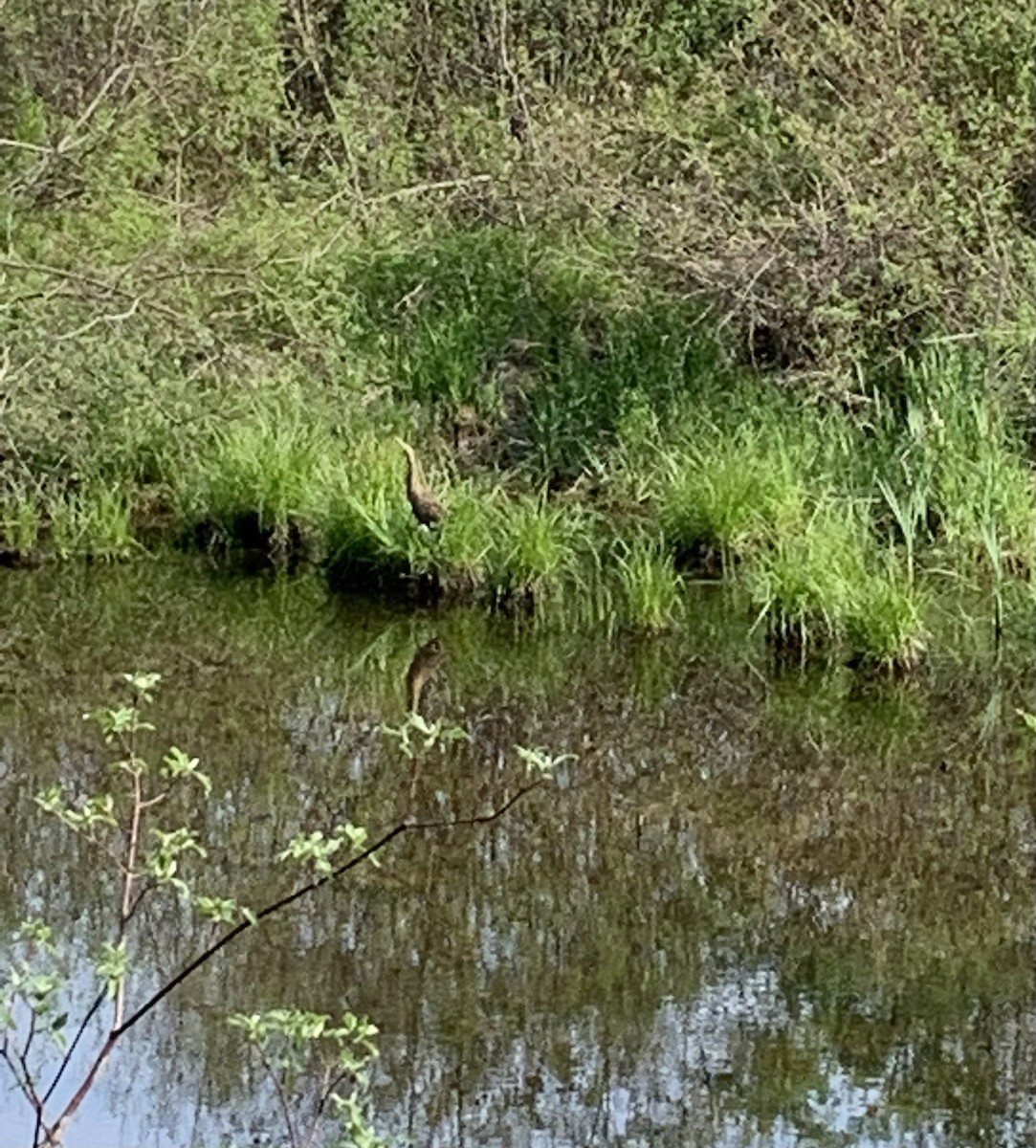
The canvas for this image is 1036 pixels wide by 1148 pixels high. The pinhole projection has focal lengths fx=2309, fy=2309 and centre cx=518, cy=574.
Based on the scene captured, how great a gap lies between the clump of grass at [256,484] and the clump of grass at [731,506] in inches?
56.8

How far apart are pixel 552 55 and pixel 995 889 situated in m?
8.08

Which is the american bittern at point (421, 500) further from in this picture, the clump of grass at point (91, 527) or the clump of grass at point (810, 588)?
the clump of grass at point (91, 527)

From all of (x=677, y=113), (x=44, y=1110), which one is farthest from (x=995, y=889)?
(x=677, y=113)

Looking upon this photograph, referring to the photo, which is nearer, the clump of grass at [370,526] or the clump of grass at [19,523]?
the clump of grass at [370,526]

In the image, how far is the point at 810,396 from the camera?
10.3 meters

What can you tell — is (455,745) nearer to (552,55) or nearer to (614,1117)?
(614,1117)

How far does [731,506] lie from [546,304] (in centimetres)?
270

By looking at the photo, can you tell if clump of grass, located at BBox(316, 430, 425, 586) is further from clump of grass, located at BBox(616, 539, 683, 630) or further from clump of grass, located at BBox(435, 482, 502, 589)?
clump of grass, located at BBox(616, 539, 683, 630)

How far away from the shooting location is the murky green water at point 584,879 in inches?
174

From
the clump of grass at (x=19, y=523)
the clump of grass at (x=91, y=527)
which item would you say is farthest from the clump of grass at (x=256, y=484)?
the clump of grass at (x=19, y=523)

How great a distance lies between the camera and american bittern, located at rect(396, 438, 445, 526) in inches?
333

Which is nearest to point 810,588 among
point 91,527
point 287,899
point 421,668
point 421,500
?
point 421,668

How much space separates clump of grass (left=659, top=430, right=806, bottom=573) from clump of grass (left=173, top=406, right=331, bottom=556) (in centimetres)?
144

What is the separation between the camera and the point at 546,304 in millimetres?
11305
